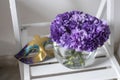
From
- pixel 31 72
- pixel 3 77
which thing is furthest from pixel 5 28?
pixel 31 72

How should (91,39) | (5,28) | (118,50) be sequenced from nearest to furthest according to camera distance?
(91,39)
(5,28)
(118,50)

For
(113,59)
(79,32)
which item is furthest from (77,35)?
(113,59)

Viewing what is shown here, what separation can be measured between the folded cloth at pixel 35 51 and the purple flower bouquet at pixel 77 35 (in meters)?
0.07

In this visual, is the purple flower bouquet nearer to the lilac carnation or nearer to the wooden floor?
the lilac carnation

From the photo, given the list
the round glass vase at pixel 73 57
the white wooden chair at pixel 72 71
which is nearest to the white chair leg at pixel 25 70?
the white wooden chair at pixel 72 71

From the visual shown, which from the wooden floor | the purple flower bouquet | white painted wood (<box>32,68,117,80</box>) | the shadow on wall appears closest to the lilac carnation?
the purple flower bouquet

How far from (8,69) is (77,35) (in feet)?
2.09

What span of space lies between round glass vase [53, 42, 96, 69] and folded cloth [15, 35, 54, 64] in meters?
0.05

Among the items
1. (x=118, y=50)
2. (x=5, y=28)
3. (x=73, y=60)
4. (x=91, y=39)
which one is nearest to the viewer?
(x=91, y=39)

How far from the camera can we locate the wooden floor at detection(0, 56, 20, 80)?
4.29 feet

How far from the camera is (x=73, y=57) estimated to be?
909mm

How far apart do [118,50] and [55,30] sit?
0.61 meters

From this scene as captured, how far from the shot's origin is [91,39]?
0.81 m

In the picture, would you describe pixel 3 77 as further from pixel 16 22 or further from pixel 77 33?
pixel 77 33
